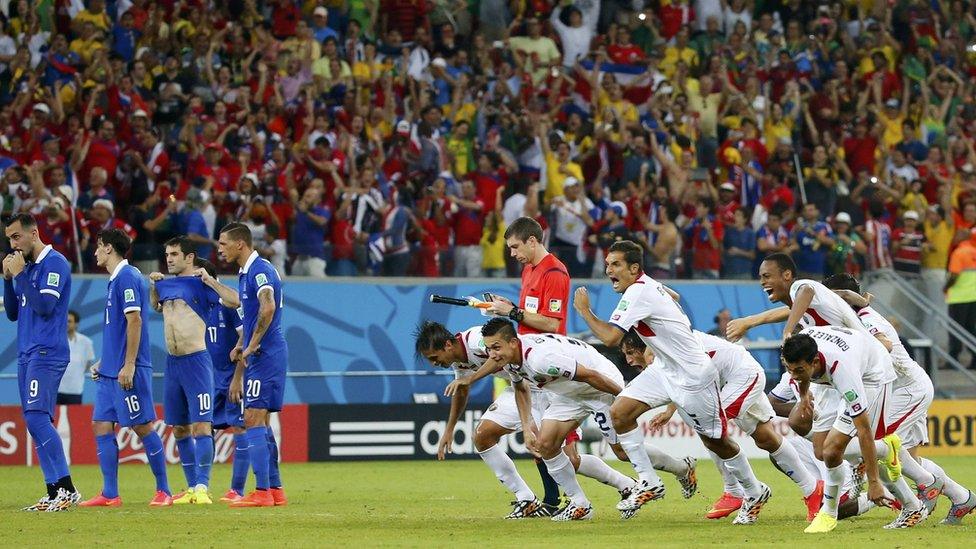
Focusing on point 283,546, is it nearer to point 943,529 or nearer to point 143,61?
point 943,529

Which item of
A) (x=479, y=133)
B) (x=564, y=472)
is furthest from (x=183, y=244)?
(x=479, y=133)

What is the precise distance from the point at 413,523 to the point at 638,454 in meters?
1.90

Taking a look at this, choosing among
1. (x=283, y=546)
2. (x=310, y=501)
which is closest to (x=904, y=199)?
(x=310, y=501)

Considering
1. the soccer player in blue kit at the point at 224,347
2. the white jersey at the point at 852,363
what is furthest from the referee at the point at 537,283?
the soccer player in blue kit at the point at 224,347

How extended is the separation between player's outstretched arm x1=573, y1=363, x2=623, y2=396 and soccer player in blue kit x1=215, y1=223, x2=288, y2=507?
10.5 feet

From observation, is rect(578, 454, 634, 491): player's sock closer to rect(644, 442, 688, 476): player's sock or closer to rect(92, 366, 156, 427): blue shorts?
rect(644, 442, 688, 476): player's sock

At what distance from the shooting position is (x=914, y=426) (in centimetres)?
1271

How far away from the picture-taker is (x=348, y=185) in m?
23.0

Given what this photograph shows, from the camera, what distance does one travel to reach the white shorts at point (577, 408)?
1246 centimetres

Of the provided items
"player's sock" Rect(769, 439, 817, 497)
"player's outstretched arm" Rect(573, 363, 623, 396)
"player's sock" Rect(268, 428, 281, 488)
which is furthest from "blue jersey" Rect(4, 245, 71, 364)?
"player's sock" Rect(769, 439, 817, 497)

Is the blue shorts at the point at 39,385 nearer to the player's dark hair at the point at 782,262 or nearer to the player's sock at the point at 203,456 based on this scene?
the player's sock at the point at 203,456

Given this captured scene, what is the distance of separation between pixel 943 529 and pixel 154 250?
11785mm

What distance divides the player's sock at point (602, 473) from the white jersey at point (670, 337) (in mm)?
951

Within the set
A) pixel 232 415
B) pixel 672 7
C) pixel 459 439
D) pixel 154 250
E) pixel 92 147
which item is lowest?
pixel 459 439
